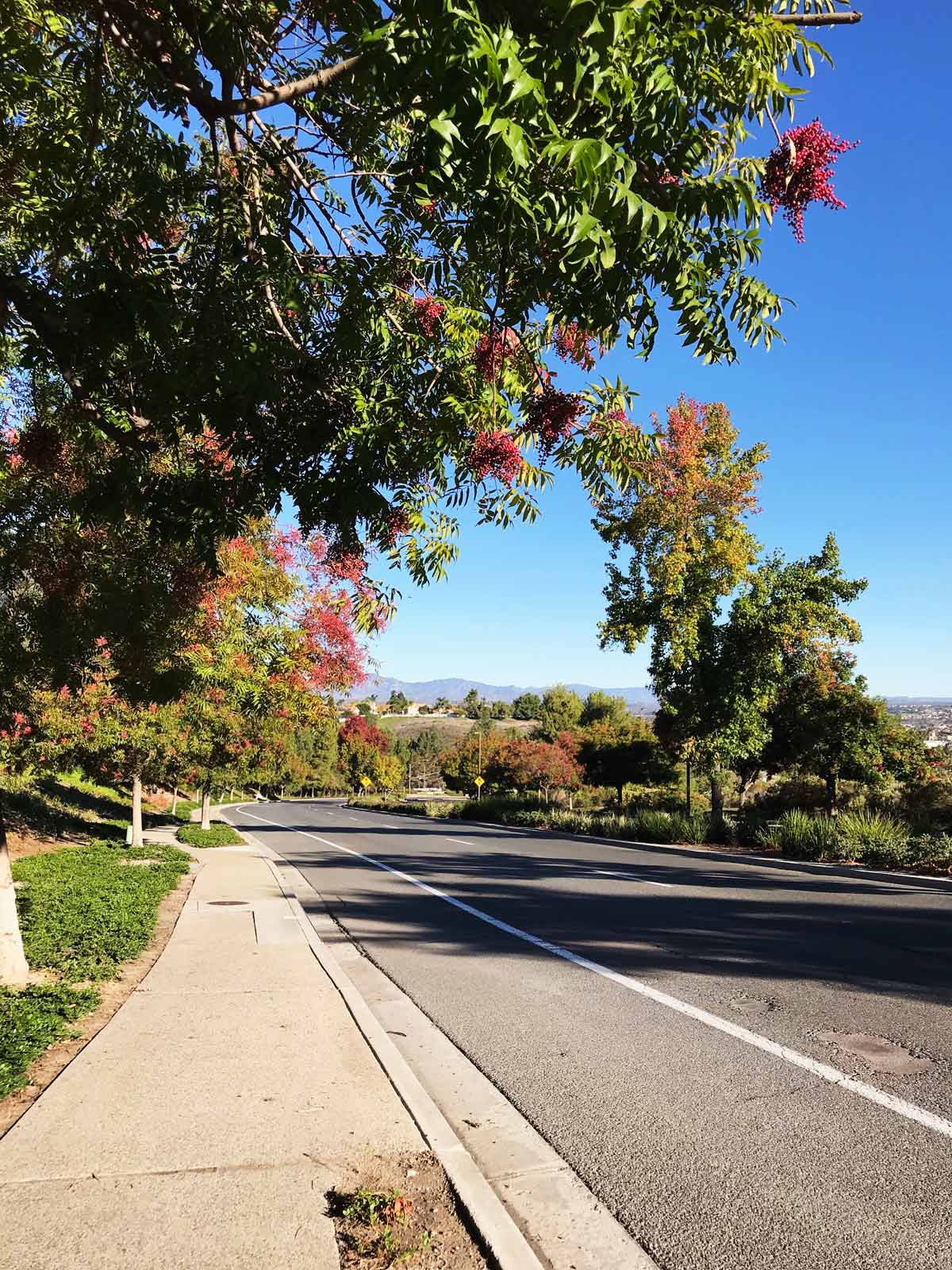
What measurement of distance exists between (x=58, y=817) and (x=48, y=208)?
20.6 m

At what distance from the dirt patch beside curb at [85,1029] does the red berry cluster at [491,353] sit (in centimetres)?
439

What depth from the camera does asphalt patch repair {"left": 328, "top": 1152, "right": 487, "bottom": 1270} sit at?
2844 mm

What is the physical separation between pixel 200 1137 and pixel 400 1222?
1177mm

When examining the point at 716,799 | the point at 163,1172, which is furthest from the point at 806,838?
the point at 163,1172

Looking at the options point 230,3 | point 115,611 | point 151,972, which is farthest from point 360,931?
point 230,3

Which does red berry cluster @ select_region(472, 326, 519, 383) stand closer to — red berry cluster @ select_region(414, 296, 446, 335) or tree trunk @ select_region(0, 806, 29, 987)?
red berry cluster @ select_region(414, 296, 446, 335)

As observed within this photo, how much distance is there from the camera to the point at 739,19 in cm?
302

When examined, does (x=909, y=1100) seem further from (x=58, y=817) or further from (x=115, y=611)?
(x=58, y=817)

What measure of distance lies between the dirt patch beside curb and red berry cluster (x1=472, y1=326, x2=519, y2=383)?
4.39m

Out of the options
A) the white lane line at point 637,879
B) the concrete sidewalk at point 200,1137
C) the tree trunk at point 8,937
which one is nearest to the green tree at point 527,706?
the white lane line at point 637,879

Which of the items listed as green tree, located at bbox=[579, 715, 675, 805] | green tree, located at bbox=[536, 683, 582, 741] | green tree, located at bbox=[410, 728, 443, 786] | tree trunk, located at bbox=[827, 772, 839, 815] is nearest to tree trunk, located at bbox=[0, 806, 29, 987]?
tree trunk, located at bbox=[827, 772, 839, 815]

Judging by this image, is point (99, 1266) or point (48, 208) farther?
point (48, 208)

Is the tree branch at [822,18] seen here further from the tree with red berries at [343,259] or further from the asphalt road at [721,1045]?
the asphalt road at [721,1045]

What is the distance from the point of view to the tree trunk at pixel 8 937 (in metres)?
6.19
